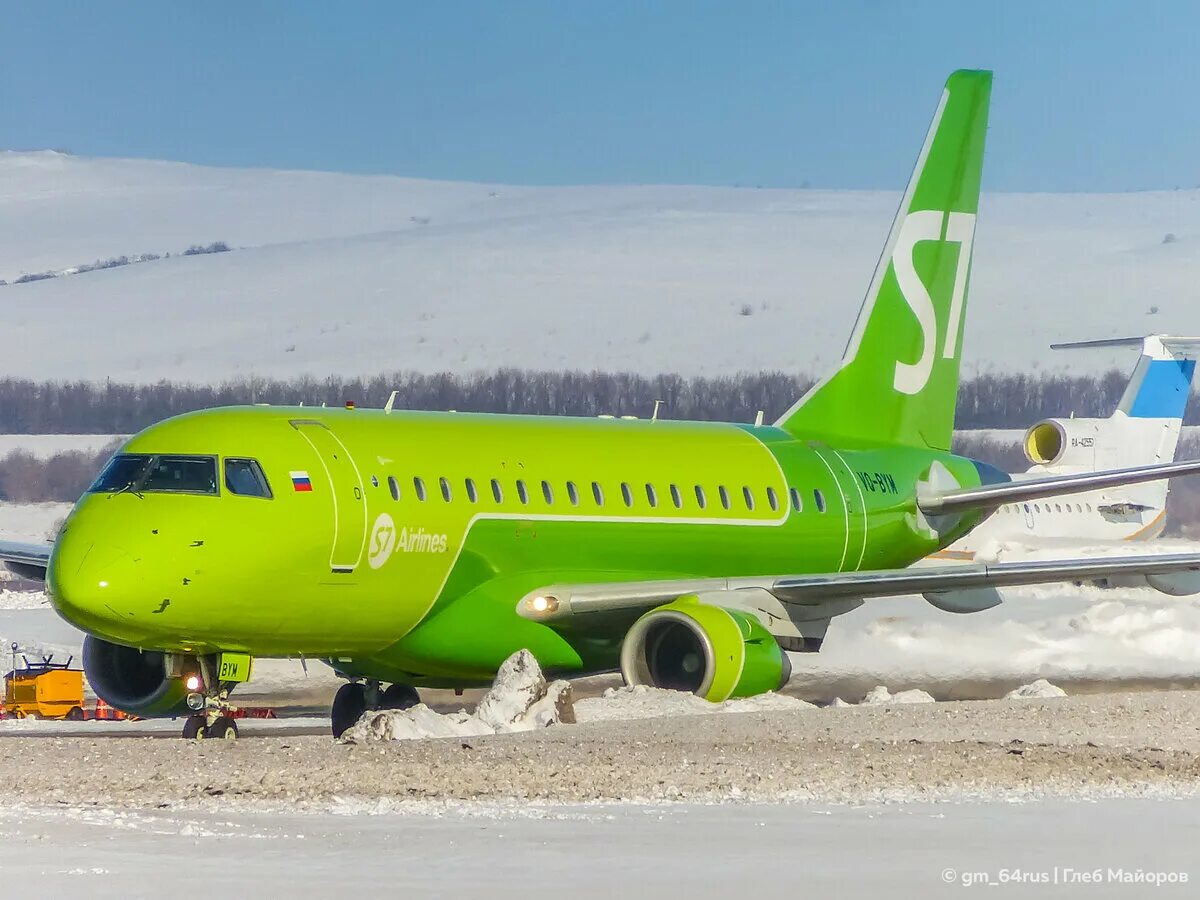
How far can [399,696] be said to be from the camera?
24.7 metres

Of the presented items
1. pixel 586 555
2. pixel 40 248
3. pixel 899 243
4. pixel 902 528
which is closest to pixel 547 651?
pixel 586 555

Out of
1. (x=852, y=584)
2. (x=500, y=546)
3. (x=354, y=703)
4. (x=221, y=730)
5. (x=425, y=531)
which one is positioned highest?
(x=425, y=531)

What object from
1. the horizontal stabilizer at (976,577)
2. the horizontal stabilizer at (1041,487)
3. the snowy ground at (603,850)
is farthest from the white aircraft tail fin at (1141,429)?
the snowy ground at (603,850)

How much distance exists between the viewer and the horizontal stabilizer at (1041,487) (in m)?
24.8

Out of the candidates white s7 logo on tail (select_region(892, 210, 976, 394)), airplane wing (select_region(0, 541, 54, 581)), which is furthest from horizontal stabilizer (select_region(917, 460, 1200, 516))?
airplane wing (select_region(0, 541, 54, 581))

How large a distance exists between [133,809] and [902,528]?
16.5 meters

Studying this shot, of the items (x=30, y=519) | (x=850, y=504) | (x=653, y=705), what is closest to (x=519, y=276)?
(x=30, y=519)

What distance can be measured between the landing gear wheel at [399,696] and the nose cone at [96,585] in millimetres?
5707

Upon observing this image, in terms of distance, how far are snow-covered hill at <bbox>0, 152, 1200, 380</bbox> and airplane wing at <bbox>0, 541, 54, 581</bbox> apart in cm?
6036

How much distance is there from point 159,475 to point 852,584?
Answer: 7600 millimetres

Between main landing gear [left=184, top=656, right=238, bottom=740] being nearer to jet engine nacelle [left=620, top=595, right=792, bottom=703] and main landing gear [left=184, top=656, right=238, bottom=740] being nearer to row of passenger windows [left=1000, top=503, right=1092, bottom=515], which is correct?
jet engine nacelle [left=620, top=595, right=792, bottom=703]

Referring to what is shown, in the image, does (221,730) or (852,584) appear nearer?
(221,730)

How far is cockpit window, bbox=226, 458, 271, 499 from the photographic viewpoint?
20.5 meters

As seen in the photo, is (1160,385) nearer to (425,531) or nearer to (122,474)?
(425,531)
